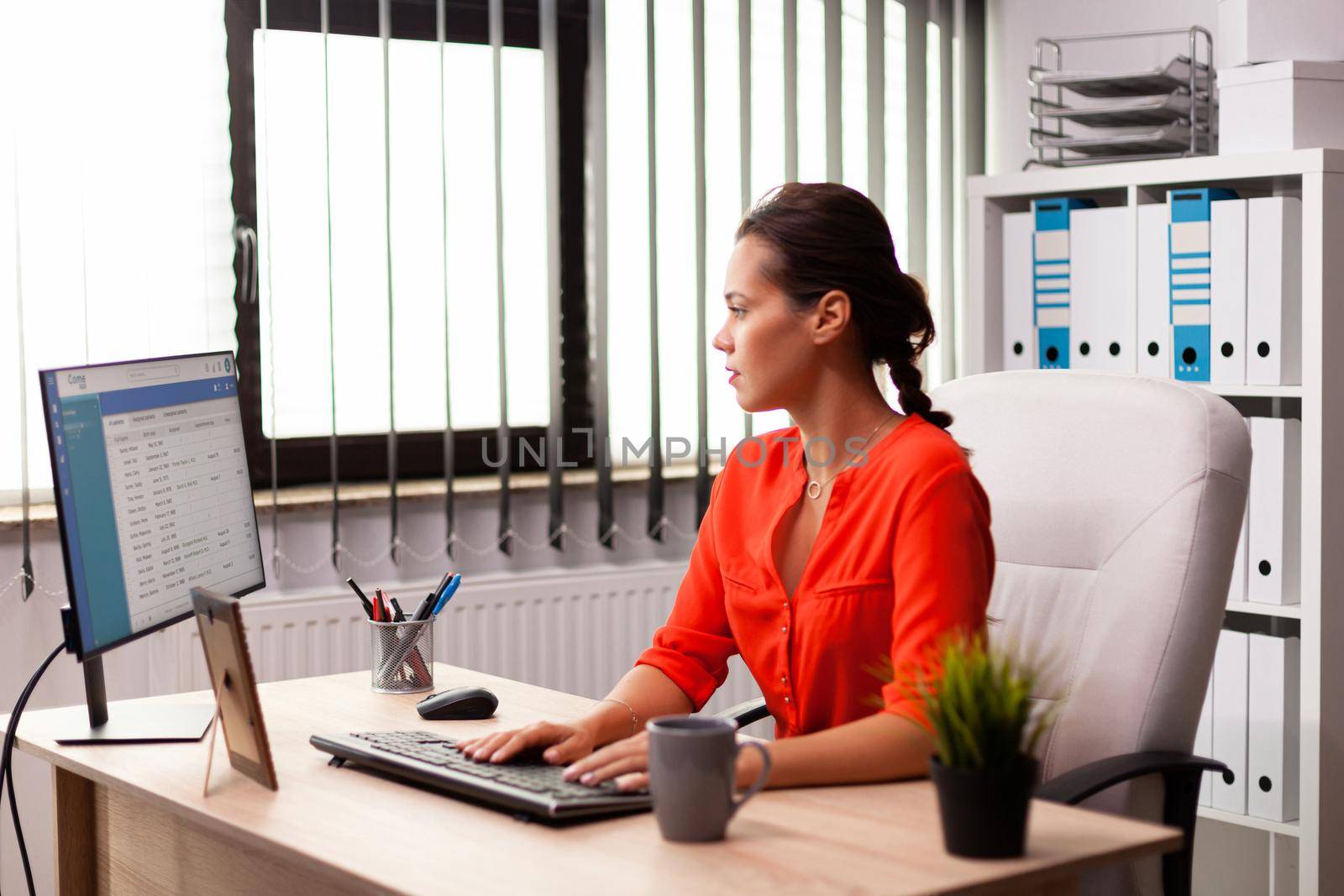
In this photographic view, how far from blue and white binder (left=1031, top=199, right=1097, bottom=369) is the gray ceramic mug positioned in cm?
196

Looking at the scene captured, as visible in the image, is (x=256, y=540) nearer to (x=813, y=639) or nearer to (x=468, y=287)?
(x=813, y=639)

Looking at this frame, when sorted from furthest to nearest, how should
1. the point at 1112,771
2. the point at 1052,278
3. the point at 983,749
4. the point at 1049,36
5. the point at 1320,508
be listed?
the point at 1049,36 < the point at 1052,278 < the point at 1320,508 < the point at 1112,771 < the point at 983,749

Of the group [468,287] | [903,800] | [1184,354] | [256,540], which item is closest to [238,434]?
[256,540]

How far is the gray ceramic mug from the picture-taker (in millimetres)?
1076

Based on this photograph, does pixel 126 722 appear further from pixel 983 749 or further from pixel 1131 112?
pixel 1131 112

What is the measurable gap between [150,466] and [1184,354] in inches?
74.4

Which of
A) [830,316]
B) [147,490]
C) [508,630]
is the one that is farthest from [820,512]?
[508,630]

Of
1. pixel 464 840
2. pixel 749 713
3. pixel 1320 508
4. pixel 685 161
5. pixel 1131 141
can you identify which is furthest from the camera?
pixel 685 161

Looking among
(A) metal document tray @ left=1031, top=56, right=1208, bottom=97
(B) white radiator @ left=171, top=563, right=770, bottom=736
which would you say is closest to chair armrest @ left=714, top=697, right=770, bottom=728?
(B) white radiator @ left=171, top=563, right=770, bottom=736

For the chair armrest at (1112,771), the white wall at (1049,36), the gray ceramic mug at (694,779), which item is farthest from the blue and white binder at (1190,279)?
the gray ceramic mug at (694,779)

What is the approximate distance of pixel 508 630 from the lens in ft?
9.55

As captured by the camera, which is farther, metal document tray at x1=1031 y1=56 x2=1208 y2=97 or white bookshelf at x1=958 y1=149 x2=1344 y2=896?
metal document tray at x1=1031 y1=56 x2=1208 y2=97

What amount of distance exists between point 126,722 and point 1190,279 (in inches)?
78.1

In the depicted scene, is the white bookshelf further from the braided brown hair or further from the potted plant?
the potted plant
